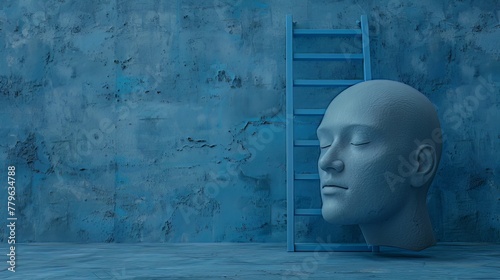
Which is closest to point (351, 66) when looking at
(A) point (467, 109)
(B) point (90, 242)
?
(A) point (467, 109)

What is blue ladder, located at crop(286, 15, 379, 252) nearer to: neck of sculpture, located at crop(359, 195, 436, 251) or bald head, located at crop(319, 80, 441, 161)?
neck of sculpture, located at crop(359, 195, 436, 251)

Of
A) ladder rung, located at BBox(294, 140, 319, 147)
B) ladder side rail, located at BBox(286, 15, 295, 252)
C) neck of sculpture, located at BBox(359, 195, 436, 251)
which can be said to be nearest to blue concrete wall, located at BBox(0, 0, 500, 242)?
ladder side rail, located at BBox(286, 15, 295, 252)

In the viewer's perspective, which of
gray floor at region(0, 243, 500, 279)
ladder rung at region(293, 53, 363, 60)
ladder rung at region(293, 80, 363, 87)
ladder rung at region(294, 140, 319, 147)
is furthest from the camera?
ladder rung at region(293, 53, 363, 60)

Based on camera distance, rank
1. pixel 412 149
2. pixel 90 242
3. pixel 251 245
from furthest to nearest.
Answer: pixel 90 242
pixel 251 245
pixel 412 149

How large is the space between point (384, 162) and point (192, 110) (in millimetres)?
1603

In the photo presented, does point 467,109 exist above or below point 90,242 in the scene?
above

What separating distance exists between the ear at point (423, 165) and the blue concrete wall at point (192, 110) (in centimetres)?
101

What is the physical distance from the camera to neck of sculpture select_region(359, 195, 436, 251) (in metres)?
3.01

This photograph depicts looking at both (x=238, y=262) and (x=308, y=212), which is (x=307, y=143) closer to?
(x=308, y=212)

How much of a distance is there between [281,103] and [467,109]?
125 cm

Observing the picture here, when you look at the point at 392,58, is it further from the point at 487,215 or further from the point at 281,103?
the point at 487,215

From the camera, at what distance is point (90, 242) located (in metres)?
4.00

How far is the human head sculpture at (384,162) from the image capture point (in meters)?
2.93

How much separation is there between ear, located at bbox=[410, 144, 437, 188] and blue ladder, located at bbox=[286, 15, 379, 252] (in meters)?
0.59
